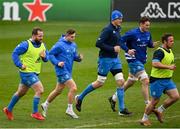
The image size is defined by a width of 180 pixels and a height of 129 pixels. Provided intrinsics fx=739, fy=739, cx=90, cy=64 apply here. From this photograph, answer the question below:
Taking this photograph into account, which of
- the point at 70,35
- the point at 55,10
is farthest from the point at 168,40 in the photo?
the point at 55,10

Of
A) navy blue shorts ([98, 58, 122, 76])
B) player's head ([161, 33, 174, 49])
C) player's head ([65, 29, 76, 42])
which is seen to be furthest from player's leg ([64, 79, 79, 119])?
player's head ([161, 33, 174, 49])

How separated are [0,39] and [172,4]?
7.75 m

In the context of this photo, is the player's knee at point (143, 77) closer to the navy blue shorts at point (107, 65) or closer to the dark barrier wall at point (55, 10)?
the navy blue shorts at point (107, 65)

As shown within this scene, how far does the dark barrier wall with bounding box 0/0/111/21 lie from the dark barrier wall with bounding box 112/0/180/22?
0.79m

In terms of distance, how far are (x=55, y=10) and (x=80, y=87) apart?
485 inches

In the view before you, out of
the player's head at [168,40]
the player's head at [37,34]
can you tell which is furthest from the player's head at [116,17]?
the player's head at [37,34]

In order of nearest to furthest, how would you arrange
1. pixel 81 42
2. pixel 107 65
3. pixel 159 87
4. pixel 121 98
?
pixel 159 87
pixel 121 98
pixel 107 65
pixel 81 42

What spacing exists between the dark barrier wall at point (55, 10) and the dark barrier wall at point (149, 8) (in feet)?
2.58

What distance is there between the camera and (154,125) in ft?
51.7

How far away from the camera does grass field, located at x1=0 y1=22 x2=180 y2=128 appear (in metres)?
16.0

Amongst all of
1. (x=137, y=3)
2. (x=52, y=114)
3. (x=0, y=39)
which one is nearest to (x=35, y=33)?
(x=52, y=114)

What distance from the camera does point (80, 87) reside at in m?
21.0

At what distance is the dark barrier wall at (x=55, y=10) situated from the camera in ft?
107

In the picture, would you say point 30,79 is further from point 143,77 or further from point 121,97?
point 143,77
